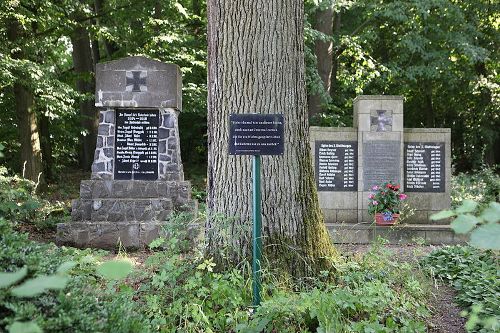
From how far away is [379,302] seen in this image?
13.8 feet

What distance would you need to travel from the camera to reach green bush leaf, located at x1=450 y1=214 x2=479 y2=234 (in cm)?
163

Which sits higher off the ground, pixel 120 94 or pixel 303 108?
pixel 120 94

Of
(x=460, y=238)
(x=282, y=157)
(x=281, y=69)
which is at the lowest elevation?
(x=460, y=238)

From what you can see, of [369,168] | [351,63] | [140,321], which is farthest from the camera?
[351,63]

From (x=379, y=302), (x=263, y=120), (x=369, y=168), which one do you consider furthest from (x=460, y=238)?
(x=263, y=120)

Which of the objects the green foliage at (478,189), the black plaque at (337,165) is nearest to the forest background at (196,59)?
the green foliage at (478,189)

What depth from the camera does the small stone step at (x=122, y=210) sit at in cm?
810

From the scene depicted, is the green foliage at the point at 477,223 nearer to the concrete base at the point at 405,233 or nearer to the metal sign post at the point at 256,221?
the metal sign post at the point at 256,221

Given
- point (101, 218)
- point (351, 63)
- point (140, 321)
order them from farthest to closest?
1. point (351, 63)
2. point (101, 218)
3. point (140, 321)

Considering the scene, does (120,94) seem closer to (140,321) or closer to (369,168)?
(369,168)

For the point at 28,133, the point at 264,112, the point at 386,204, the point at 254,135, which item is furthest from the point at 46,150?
the point at 254,135

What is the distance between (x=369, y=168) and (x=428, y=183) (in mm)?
1137

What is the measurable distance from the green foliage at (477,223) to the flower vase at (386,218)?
23.6ft

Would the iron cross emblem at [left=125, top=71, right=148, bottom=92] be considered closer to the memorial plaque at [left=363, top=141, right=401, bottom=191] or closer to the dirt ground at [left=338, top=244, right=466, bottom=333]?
the memorial plaque at [left=363, top=141, right=401, bottom=191]
